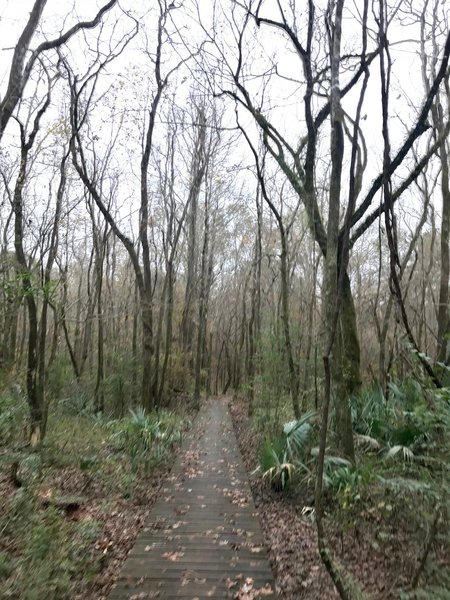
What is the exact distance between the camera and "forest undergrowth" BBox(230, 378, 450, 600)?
3.95 m

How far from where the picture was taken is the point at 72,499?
6.05 m

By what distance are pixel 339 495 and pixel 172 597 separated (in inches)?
93.3

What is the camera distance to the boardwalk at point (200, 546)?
14.4 ft

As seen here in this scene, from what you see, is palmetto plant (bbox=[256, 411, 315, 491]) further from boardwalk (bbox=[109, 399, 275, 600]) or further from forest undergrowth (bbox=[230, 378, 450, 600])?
boardwalk (bbox=[109, 399, 275, 600])

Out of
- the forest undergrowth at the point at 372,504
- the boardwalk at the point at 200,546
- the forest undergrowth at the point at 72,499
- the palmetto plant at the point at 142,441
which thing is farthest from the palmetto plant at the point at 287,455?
the palmetto plant at the point at 142,441

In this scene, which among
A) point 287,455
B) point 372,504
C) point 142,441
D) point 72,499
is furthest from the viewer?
point 142,441

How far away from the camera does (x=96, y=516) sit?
5.89 meters

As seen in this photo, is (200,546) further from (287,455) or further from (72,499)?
(287,455)

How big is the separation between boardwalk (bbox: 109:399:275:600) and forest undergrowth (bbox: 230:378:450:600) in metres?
0.24

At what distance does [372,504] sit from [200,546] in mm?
2047

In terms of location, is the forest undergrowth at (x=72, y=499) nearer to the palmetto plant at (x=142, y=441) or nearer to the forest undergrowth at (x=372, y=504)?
the palmetto plant at (x=142, y=441)

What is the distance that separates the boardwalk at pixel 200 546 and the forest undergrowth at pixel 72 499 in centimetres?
24

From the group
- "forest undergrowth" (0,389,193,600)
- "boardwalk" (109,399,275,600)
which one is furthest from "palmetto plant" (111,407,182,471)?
"boardwalk" (109,399,275,600)

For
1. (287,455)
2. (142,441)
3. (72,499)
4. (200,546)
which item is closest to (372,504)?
(200,546)
